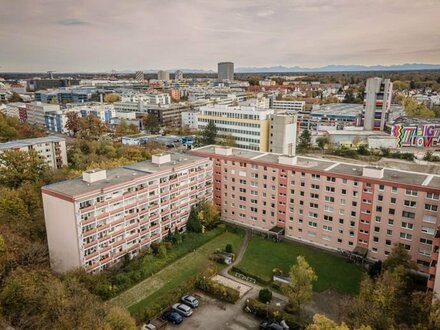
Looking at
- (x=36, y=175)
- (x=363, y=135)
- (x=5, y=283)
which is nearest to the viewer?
(x=5, y=283)

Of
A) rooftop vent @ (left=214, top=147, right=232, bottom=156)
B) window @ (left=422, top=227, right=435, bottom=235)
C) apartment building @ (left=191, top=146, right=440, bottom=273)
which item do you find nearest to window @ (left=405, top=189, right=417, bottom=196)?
apartment building @ (left=191, top=146, right=440, bottom=273)

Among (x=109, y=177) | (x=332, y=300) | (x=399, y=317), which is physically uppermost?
(x=109, y=177)

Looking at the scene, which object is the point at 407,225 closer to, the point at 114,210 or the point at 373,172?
the point at 373,172

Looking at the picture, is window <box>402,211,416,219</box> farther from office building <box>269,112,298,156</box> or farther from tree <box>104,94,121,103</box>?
tree <box>104,94,121,103</box>

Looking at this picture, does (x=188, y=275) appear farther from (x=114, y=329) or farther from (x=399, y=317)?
(x=399, y=317)

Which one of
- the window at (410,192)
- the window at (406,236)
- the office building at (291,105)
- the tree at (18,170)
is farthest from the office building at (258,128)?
the office building at (291,105)

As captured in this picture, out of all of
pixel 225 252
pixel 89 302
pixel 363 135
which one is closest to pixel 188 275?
pixel 225 252

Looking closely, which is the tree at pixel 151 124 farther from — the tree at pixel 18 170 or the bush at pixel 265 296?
the bush at pixel 265 296
